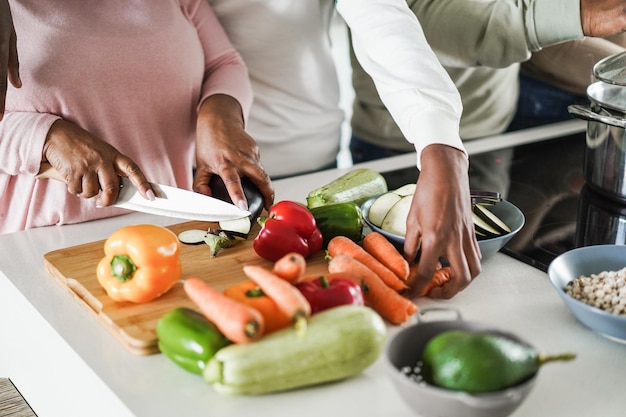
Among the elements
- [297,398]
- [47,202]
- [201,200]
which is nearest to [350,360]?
[297,398]

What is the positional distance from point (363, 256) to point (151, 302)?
13.1 inches

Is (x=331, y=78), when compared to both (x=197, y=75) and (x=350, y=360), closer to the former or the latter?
(x=197, y=75)

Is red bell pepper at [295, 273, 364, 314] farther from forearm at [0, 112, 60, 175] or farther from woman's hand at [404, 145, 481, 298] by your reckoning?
forearm at [0, 112, 60, 175]

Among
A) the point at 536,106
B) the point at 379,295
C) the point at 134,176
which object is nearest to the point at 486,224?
the point at 379,295

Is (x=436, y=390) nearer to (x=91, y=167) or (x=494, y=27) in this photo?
(x=91, y=167)

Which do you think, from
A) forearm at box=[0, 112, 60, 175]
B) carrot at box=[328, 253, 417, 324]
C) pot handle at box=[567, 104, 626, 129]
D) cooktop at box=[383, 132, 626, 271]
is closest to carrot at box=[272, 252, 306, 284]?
carrot at box=[328, 253, 417, 324]

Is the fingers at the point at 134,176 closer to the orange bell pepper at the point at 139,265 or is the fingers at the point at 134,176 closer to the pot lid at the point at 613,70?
the orange bell pepper at the point at 139,265

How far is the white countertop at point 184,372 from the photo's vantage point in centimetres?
95

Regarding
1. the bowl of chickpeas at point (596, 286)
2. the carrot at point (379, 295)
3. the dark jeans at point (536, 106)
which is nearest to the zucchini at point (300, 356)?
the carrot at point (379, 295)

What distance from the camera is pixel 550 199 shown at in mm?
1651

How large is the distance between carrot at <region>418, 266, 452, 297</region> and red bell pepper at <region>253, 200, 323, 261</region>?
0.69 ft

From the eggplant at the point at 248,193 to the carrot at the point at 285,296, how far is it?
39 cm

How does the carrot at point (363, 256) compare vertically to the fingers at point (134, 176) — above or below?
below

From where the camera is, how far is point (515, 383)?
33.4 inches
